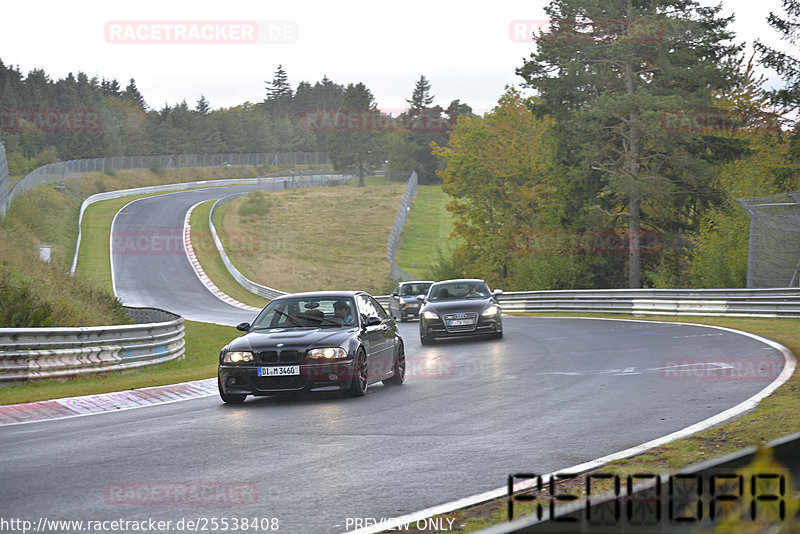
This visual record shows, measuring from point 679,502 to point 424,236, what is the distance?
281ft

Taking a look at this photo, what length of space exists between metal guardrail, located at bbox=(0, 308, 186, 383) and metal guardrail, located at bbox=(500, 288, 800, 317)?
17.4 m

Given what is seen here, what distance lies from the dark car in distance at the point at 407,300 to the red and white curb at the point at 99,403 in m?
22.7

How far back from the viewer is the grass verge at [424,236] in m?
74.5

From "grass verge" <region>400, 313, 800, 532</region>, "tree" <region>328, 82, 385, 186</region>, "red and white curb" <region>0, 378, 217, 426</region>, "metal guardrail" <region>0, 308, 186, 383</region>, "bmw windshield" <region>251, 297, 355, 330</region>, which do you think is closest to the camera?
"grass verge" <region>400, 313, 800, 532</region>

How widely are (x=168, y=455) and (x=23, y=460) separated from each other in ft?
4.08

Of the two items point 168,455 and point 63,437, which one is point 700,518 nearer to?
point 168,455

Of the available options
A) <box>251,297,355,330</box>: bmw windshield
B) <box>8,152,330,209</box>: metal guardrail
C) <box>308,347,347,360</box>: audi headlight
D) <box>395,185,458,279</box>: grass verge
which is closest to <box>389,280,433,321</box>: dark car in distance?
<box>395,185,458,279</box>: grass verge

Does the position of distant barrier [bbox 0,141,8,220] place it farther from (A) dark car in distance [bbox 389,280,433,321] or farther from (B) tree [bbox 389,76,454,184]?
(B) tree [bbox 389,76,454,184]

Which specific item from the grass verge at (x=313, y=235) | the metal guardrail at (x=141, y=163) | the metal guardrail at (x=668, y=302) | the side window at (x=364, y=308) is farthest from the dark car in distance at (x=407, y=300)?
the metal guardrail at (x=141, y=163)

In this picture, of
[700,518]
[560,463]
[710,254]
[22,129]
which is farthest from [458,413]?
[22,129]

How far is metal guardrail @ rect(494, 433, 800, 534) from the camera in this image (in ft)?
8.59

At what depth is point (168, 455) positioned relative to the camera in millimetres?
8836

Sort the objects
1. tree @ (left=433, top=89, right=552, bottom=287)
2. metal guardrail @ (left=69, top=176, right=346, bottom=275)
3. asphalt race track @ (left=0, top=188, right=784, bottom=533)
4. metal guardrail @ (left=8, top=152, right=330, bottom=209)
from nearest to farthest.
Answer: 1. asphalt race track @ (left=0, top=188, right=784, bottom=533)
2. tree @ (left=433, top=89, right=552, bottom=287)
3. metal guardrail @ (left=8, top=152, right=330, bottom=209)
4. metal guardrail @ (left=69, top=176, right=346, bottom=275)

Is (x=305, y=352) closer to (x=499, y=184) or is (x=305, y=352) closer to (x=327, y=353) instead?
(x=327, y=353)
